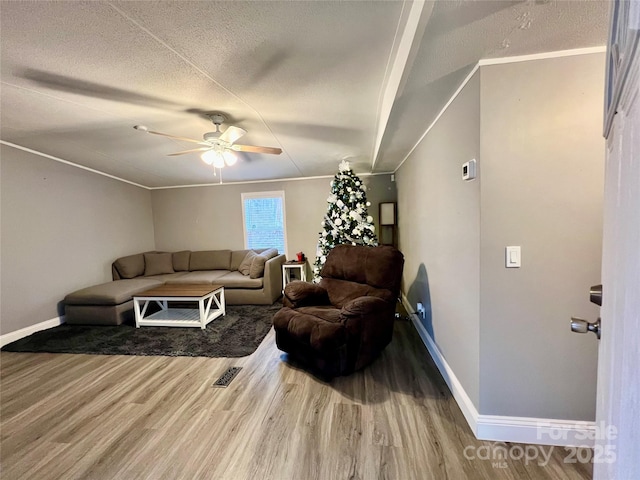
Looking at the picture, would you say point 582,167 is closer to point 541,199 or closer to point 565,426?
point 541,199

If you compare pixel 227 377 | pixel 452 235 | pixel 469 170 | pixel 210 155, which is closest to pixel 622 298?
pixel 469 170

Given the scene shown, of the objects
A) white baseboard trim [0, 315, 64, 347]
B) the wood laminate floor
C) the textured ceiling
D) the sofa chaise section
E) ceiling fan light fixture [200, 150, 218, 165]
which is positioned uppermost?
the textured ceiling

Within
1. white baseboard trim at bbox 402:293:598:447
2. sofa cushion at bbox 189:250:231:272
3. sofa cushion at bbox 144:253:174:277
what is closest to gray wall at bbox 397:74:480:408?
white baseboard trim at bbox 402:293:598:447

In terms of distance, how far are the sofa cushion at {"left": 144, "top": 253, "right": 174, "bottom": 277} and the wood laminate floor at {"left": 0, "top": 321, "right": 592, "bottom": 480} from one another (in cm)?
245

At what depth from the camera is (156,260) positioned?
196 inches

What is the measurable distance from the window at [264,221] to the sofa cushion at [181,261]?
1163 mm

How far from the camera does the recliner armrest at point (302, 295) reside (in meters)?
2.66

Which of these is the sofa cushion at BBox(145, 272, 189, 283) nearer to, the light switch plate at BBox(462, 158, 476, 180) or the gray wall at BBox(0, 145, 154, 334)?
the gray wall at BBox(0, 145, 154, 334)

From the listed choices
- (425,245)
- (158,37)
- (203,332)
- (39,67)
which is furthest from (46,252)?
(425,245)

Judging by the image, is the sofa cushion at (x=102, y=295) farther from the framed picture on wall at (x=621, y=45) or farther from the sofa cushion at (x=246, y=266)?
the framed picture on wall at (x=621, y=45)

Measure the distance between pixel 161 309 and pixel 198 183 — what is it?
2.53 metres

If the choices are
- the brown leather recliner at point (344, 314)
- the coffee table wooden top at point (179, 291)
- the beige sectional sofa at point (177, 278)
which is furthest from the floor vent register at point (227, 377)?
the beige sectional sofa at point (177, 278)

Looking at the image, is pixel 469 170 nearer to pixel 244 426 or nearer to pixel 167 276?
pixel 244 426

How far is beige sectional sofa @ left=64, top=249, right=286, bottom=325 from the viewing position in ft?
11.7
